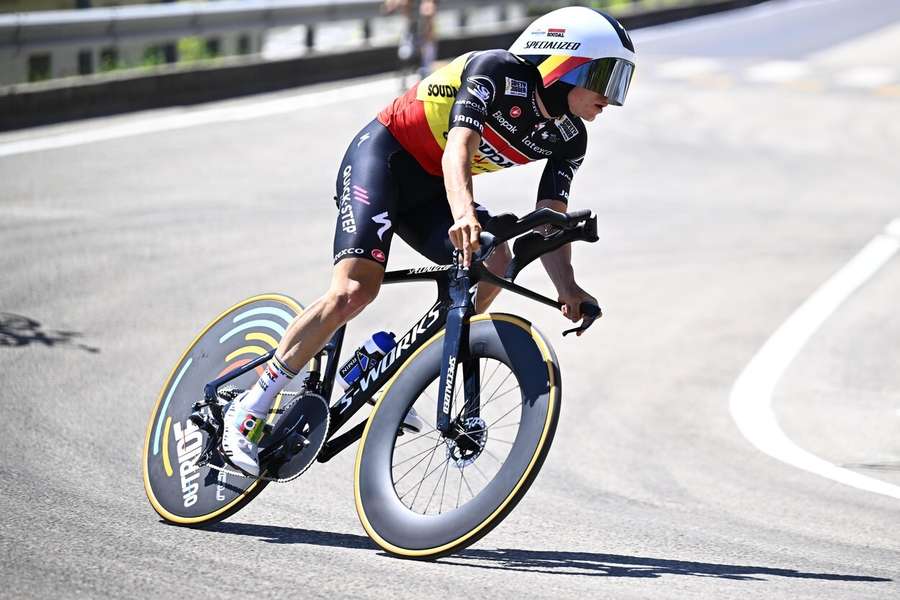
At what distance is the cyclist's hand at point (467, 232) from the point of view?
15.5ft

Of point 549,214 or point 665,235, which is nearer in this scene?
point 549,214

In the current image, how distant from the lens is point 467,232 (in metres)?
4.74

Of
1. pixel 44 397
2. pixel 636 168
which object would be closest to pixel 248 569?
pixel 44 397

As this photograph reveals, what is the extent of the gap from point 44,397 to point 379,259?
3264 millimetres

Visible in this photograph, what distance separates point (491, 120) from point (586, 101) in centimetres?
38

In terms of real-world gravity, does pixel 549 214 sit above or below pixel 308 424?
above

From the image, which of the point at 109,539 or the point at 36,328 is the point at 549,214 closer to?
the point at 109,539

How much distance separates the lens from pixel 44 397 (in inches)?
299

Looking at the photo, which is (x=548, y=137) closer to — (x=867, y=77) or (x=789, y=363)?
(x=789, y=363)

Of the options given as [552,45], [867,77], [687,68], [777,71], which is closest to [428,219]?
[552,45]

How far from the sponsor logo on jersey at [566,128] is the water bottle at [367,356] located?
3.52 ft

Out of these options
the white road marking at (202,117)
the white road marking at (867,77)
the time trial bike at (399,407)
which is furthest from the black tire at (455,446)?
the white road marking at (867,77)

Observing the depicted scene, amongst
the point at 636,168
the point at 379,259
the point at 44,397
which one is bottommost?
the point at 636,168

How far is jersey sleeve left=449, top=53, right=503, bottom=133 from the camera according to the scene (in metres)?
4.95
